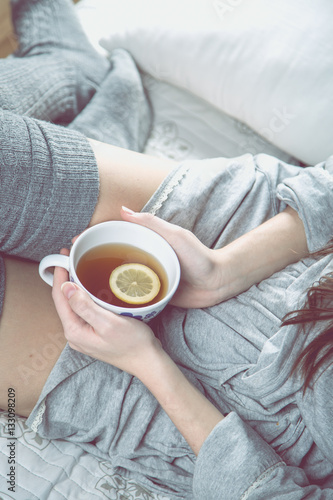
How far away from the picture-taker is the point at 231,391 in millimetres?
737

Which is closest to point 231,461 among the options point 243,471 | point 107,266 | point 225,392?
point 243,471

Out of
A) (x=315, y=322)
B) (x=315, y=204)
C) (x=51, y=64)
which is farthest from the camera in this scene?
(x=51, y=64)

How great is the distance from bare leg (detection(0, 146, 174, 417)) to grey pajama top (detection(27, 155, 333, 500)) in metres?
0.04

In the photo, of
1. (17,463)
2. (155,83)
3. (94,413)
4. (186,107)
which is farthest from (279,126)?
(17,463)

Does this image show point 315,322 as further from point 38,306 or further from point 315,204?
point 38,306

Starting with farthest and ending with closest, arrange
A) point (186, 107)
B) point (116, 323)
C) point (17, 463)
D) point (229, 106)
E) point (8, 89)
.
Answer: point (186, 107), point (229, 106), point (8, 89), point (17, 463), point (116, 323)

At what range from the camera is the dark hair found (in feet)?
2.16

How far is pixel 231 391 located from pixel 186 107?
78cm

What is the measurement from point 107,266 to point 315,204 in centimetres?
41

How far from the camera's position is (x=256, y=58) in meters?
0.98

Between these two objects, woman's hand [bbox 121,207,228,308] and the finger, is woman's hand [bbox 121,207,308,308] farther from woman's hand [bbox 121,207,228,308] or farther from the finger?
the finger

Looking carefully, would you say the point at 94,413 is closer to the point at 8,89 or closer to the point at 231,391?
the point at 231,391

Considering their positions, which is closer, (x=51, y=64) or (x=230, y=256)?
(x=230, y=256)

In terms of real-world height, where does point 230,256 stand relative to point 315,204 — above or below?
below
